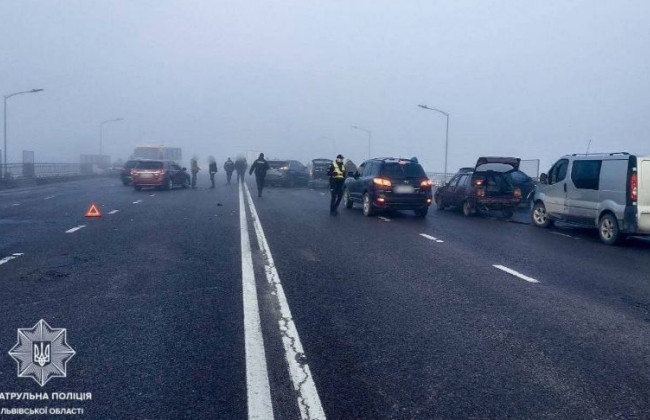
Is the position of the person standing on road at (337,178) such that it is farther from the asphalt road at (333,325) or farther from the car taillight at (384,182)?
the asphalt road at (333,325)

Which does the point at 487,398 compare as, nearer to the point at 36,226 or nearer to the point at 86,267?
the point at 86,267

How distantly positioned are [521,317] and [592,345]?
1.06m

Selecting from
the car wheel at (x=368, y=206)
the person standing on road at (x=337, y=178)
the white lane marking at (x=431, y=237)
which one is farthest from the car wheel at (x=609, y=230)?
the person standing on road at (x=337, y=178)

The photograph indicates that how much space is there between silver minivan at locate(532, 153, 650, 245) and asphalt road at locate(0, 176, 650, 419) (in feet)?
3.30

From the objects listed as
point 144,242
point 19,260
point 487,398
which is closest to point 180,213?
point 144,242

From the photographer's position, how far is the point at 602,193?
1417cm

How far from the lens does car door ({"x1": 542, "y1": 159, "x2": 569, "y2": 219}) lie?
1590 centimetres

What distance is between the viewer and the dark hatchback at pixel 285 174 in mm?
41406

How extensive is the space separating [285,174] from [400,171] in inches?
904

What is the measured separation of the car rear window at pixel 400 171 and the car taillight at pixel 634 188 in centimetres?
698

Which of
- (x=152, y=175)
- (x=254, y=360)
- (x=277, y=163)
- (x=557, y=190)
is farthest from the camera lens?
(x=277, y=163)

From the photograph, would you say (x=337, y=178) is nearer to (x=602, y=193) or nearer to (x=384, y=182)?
(x=384, y=182)

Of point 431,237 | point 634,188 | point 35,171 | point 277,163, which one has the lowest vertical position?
point 431,237

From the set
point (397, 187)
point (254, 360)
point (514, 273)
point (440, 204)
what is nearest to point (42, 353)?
point (254, 360)
